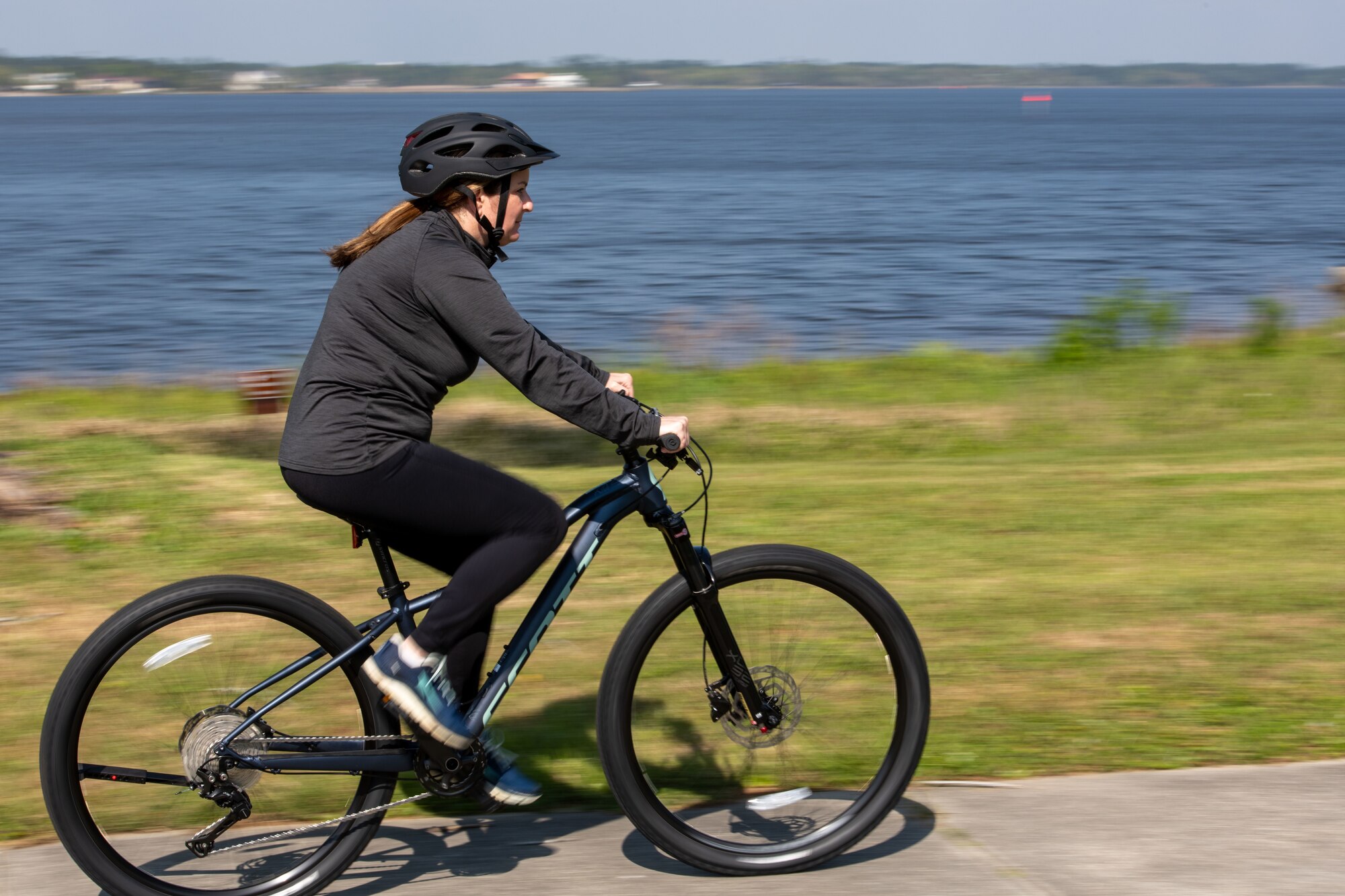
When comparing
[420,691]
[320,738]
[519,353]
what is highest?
[519,353]

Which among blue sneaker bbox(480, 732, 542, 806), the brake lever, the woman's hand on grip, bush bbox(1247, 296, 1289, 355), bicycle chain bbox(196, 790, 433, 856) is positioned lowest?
bicycle chain bbox(196, 790, 433, 856)

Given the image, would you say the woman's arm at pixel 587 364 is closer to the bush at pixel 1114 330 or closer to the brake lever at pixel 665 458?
the brake lever at pixel 665 458

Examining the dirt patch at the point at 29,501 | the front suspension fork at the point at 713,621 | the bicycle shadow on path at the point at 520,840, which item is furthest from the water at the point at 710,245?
the front suspension fork at the point at 713,621

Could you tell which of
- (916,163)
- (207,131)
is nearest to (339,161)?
(916,163)

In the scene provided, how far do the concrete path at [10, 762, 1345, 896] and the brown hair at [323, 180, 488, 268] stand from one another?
5.33 ft

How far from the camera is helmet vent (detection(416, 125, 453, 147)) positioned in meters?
3.61

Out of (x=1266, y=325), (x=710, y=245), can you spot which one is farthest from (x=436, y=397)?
(x=710, y=245)

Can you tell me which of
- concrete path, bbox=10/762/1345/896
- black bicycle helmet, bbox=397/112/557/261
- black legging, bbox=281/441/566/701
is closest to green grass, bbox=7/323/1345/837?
concrete path, bbox=10/762/1345/896

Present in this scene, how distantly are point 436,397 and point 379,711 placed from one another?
0.83 metres

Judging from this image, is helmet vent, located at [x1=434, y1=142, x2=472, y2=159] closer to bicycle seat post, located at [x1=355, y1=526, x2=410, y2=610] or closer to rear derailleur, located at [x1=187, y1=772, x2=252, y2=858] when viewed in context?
bicycle seat post, located at [x1=355, y1=526, x2=410, y2=610]

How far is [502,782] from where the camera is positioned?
3754 mm

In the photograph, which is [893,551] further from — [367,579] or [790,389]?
[790,389]

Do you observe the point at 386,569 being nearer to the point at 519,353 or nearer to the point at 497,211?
the point at 519,353

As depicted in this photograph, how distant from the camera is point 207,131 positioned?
135 metres
